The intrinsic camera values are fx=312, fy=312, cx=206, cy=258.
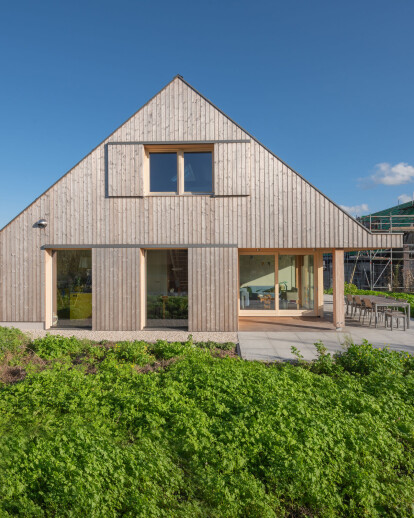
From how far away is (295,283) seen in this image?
446 inches

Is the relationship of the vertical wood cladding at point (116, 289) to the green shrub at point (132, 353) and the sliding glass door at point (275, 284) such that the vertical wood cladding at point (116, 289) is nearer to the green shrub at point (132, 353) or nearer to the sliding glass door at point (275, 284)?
the green shrub at point (132, 353)

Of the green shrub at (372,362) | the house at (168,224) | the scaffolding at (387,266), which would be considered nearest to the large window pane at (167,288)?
the house at (168,224)

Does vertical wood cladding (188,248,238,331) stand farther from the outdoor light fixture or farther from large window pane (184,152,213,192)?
the outdoor light fixture

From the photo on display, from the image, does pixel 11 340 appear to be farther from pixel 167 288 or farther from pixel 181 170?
pixel 181 170

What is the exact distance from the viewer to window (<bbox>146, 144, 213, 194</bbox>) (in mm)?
9188

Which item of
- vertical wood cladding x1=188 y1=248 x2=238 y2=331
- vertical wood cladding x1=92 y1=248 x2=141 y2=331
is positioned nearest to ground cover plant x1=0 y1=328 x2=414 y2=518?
vertical wood cladding x1=188 y1=248 x2=238 y2=331

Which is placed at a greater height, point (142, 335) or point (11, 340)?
point (11, 340)

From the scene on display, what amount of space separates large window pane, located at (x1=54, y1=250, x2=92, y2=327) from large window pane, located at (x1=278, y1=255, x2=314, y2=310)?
6590 millimetres

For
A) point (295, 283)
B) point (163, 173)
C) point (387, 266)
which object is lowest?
point (295, 283)

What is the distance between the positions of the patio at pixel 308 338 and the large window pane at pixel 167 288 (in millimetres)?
1954

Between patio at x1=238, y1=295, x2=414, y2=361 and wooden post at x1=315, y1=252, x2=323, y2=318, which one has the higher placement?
wooden post at x1=315, y1=252, x2=323, y2=318

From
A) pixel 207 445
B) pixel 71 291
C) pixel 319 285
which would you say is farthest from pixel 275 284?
pixel 207 445

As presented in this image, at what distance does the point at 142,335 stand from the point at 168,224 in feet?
10.5

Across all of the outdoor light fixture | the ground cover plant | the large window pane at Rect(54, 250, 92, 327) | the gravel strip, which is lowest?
the gravel strip
